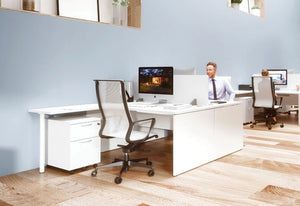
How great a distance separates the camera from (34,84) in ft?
13.3

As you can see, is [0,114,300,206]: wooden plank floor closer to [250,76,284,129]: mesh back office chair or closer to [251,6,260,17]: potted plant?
[250,76,284,129]: mesh back office chair

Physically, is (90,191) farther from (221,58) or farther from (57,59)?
(221,58)

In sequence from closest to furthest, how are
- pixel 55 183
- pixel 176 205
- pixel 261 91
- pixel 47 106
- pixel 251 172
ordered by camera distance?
1. pixel 176 205
2. pixel 55 183
3. pixel 251 172
4. pixel 47 106
5. pixel 261 91

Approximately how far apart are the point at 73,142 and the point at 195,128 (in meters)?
1.44

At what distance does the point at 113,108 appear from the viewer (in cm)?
366

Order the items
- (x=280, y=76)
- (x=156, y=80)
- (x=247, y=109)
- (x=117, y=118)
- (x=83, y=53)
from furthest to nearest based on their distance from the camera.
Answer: (x=280, y=76), (x=247, y=109), (x=83, y=53), (x=156, y=80), (x=117, y=118)

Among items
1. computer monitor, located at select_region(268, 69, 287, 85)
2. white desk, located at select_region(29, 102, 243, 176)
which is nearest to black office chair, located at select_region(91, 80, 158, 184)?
white desk, located at select_region(29, 102, 243, 176)

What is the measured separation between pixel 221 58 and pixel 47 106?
15.0 feet

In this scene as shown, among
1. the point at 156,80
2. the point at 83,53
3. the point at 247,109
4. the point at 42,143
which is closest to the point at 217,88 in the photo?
the point at 156,80

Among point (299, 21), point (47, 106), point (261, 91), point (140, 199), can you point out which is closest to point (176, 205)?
point (140, 199)

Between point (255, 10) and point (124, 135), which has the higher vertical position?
point (255, 10)

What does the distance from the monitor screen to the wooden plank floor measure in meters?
0.95

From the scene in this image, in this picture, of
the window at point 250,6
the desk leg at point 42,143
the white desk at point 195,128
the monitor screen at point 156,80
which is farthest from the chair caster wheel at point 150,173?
the window at point 250,6

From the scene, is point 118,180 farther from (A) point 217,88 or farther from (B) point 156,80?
(A) point 217,88
